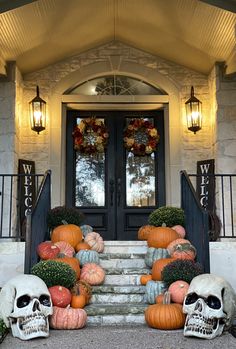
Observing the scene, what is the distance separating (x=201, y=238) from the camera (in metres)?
4.52

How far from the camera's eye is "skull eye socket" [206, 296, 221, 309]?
11.6 ft

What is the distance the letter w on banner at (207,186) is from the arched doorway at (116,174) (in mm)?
646

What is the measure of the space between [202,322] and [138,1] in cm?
434

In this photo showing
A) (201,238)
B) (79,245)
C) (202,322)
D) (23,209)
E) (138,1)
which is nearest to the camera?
(202,322)

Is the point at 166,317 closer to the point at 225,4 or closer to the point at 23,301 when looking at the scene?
the point at 23,301

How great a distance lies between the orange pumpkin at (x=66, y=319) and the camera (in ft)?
12.2

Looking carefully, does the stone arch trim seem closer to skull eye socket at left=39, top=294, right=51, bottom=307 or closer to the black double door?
the black double door

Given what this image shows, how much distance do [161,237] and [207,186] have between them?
1.87 meters

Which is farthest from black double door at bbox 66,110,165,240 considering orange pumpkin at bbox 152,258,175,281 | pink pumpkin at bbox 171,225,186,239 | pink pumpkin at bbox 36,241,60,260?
orange pumpkin at bbox 152,258,175,281

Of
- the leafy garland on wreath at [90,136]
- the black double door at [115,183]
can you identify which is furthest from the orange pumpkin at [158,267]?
the leafy garland on wreath at [90,136]

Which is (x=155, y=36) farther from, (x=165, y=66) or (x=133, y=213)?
(x=133, y=213)

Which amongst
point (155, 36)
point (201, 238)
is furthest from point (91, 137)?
point (201, 238)

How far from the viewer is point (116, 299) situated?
4.38 metres

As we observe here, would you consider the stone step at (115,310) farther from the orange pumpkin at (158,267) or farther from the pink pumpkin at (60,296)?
the orange pumpkin at (158,267)
